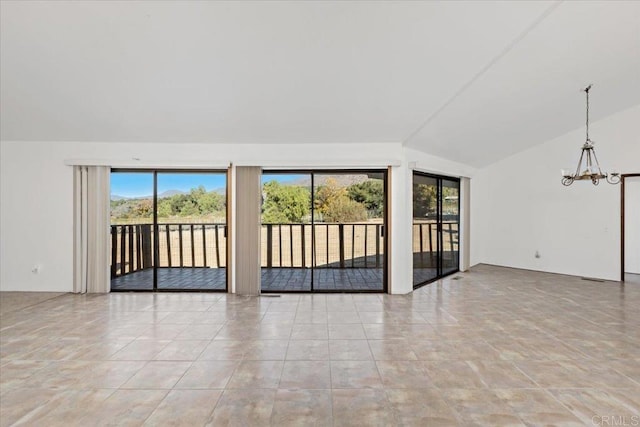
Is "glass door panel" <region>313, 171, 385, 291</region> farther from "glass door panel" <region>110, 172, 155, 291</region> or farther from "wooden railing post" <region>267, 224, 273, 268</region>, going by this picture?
"glass door panel" <region>110, 172, 155, 291</region>

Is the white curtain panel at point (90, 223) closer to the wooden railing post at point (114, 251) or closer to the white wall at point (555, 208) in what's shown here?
the wooden railing post at point (114, 251)

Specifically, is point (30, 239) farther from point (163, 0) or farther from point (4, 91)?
point (163, 0)

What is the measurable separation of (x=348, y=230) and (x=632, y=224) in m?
5.88

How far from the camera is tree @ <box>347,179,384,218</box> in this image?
570 cm

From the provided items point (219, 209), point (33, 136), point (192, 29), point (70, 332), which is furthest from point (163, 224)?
point (192, 29)

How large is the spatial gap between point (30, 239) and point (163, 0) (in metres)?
4.67

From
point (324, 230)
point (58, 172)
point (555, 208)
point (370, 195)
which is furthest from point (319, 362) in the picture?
point (555, 208)

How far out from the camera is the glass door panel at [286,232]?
18.8 ft

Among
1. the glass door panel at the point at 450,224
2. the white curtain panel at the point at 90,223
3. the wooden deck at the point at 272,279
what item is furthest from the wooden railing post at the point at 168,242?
the glass door panel at the point at 450,224

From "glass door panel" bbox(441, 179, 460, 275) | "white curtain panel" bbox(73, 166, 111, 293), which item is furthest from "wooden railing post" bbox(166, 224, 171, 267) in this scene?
"glass door panel" bbox(441, 179, 460, 275)

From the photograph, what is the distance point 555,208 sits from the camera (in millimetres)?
6656

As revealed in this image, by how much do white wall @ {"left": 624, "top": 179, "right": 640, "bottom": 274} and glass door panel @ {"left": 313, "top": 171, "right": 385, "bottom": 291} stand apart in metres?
5.16

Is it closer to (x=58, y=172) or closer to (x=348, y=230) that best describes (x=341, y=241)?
(x=348, y=230)

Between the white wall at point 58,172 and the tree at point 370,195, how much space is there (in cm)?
70
